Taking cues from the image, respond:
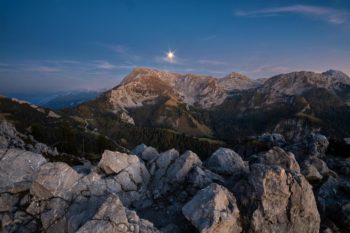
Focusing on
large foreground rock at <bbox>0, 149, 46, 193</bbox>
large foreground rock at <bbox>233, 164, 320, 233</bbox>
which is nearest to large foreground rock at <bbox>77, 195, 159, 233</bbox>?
large foreground rock at <bbox>233, 164, 320, 233</bbox>

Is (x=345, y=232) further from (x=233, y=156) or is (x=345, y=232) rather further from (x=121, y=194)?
(x=121, y=194)

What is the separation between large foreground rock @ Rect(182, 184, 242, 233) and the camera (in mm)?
24969

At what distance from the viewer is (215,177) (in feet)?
119

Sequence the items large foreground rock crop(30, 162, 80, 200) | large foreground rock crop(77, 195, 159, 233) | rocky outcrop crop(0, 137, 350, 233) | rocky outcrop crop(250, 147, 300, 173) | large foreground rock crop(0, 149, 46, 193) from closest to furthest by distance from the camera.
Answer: large foreground rock crop(77, 195, 159, 233) → rocky outcrop crop(0, 137, 350, 233) → large foreground rock crop(30, 162, 80, 200) → large foreground rock crop(0, 149, 46, 193) → rocky outcrop crop(250, 147, 300, 173)

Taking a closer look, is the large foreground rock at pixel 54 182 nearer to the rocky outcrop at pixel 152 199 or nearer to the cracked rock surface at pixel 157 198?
the rocky outcrop at pixel 152 199

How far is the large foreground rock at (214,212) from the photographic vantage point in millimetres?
24969

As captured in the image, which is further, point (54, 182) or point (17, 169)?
point (17, 169)

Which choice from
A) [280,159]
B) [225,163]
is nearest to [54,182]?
[225,163]

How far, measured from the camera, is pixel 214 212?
25.5m

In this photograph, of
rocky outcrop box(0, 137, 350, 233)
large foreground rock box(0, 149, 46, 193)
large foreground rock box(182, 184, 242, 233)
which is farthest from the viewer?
large foreground rock box(0, 149, 46, 193)

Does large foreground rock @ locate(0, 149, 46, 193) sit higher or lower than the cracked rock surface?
higher

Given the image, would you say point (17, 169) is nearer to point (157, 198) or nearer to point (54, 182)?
point (54, 182)

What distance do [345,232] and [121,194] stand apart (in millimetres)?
30388

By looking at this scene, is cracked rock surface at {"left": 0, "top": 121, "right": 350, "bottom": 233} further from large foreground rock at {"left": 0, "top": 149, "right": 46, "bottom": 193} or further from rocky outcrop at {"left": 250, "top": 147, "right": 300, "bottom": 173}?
rocky outcrop at {"left": 250, "top": 147, "right": 300, "bottom": 173}
